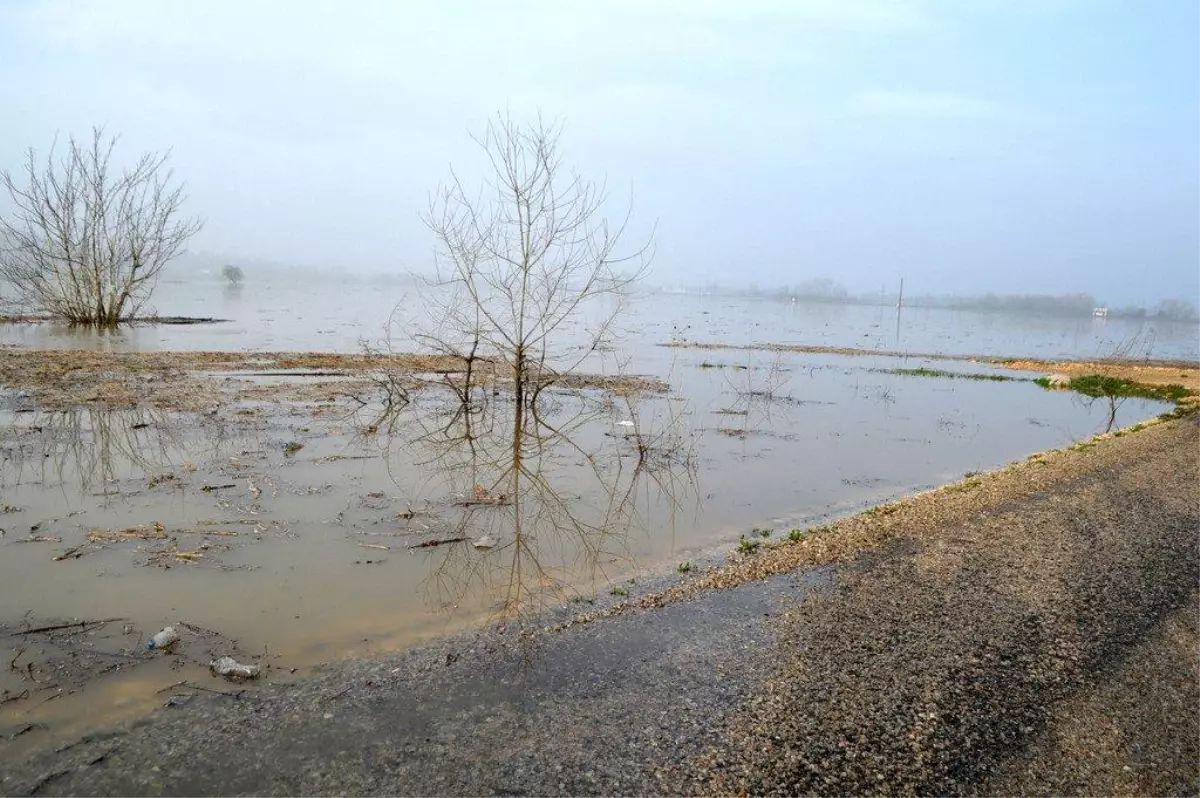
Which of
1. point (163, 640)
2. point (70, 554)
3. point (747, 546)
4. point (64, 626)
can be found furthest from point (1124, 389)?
point (64, 626)

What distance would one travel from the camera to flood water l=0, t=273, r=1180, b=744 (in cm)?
555

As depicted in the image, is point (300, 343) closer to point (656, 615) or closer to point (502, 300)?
point (502, 300)

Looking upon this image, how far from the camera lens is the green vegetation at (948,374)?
29875mm

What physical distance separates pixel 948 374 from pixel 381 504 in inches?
1138

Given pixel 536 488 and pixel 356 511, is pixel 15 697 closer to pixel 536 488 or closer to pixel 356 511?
pixel 356 511

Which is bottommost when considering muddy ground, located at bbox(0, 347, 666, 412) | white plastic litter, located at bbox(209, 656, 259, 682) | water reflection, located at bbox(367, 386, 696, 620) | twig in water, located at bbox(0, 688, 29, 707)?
water reflection, located at bbox(367, 386, 696, 620)

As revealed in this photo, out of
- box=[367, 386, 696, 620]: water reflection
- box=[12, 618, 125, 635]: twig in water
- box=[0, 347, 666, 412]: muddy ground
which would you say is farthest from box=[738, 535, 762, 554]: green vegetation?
box=[0, 347, 666, 412]: muddy ground

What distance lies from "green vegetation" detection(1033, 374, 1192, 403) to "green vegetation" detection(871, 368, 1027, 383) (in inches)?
74.4

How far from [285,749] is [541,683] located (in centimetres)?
151

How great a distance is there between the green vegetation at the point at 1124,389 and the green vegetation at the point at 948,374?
1891 millimetres

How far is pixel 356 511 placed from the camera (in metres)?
8.34

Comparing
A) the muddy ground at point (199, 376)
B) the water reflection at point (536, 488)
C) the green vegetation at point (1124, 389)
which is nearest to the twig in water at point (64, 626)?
the water reflection at point (536, 488)

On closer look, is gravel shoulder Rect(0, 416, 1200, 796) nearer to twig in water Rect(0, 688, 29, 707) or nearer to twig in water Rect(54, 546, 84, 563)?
twig in water Rect(0, 688, 29, 707)

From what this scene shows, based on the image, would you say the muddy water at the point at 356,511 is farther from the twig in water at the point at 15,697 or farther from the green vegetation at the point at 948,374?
the green vegetation at the point at 948,374
